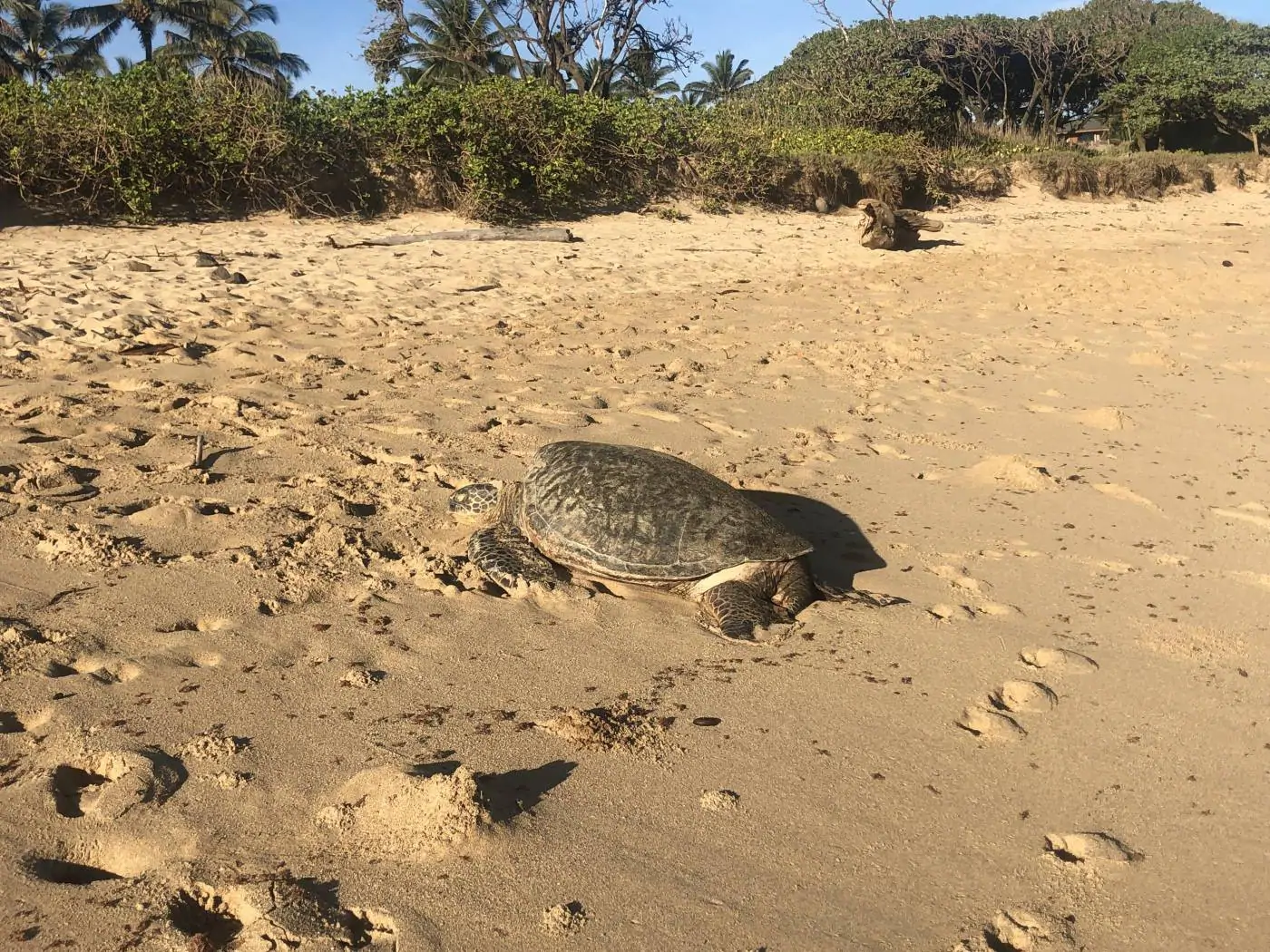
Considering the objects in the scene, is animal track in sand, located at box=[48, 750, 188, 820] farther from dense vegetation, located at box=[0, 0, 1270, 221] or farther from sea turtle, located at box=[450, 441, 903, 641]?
dense vegetation, located at box=[0, 0, 1270, 221]

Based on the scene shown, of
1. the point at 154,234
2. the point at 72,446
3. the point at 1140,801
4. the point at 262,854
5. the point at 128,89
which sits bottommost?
the point at 1140,801

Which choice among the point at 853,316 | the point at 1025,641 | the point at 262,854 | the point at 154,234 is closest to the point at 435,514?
the point at 262,854

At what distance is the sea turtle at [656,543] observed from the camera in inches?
155

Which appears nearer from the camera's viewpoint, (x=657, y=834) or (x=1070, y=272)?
(x=657, y=834)

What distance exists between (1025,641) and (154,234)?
982cm

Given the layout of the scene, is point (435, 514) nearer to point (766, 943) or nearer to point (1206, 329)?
point (766, 943)

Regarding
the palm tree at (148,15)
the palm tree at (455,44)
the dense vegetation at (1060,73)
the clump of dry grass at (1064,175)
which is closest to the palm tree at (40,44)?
the palm tree at (148,15)

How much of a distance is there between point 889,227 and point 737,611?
31.0 ft

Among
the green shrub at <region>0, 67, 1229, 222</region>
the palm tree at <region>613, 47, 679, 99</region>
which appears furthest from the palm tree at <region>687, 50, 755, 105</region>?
the green shrub at <region>0, 67, 1229, 222</region>

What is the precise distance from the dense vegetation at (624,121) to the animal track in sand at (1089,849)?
1081cm

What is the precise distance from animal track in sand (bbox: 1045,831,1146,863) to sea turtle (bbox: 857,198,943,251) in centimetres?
1045

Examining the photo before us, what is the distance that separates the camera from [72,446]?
483 cm

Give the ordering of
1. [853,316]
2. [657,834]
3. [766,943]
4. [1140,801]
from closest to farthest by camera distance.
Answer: [766,943]
[657,834]
[1140,801]
[853,316]

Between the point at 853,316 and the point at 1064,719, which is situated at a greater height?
the point at 853,316
